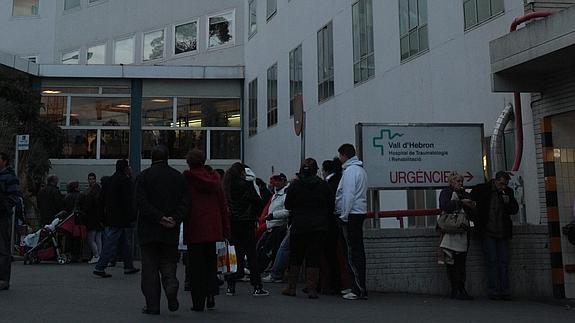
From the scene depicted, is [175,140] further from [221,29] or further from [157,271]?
[157,271]

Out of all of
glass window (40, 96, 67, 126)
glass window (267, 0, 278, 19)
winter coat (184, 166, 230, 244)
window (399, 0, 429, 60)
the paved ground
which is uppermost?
glass window (267, 0, 278, 19)

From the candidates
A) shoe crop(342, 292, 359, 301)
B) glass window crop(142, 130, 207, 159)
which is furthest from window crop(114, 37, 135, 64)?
shoe crop(342, 292, 359, 301)

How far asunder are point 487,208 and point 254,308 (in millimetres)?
3679

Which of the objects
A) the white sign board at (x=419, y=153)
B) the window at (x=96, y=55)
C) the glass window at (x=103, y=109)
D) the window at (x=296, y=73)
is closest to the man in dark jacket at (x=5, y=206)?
the white sign board at (x=419, y=153)

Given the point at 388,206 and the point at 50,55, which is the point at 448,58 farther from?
the point at 50,55

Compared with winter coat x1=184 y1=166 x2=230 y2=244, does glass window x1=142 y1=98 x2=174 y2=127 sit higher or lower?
higher

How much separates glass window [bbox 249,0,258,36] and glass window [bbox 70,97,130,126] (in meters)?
5.76

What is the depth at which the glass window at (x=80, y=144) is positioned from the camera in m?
25.9

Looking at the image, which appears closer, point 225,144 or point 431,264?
point 431,264

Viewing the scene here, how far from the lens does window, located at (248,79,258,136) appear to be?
25094mm

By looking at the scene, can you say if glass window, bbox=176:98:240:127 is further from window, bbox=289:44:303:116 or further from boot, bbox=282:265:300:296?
boot, bbox=282:265:300:296

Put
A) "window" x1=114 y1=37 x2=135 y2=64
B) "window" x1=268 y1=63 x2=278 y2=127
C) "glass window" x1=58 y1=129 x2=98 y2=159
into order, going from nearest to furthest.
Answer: "window" x1=268 y1=63 x2=278 y2=127, "glass window" x1=58 y1=129 x2=98 y2=159, "window" x1=114 y1=37 x2=135 y2=64

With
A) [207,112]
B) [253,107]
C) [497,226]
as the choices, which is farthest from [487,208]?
[207,112]

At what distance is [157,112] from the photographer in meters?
26.4
